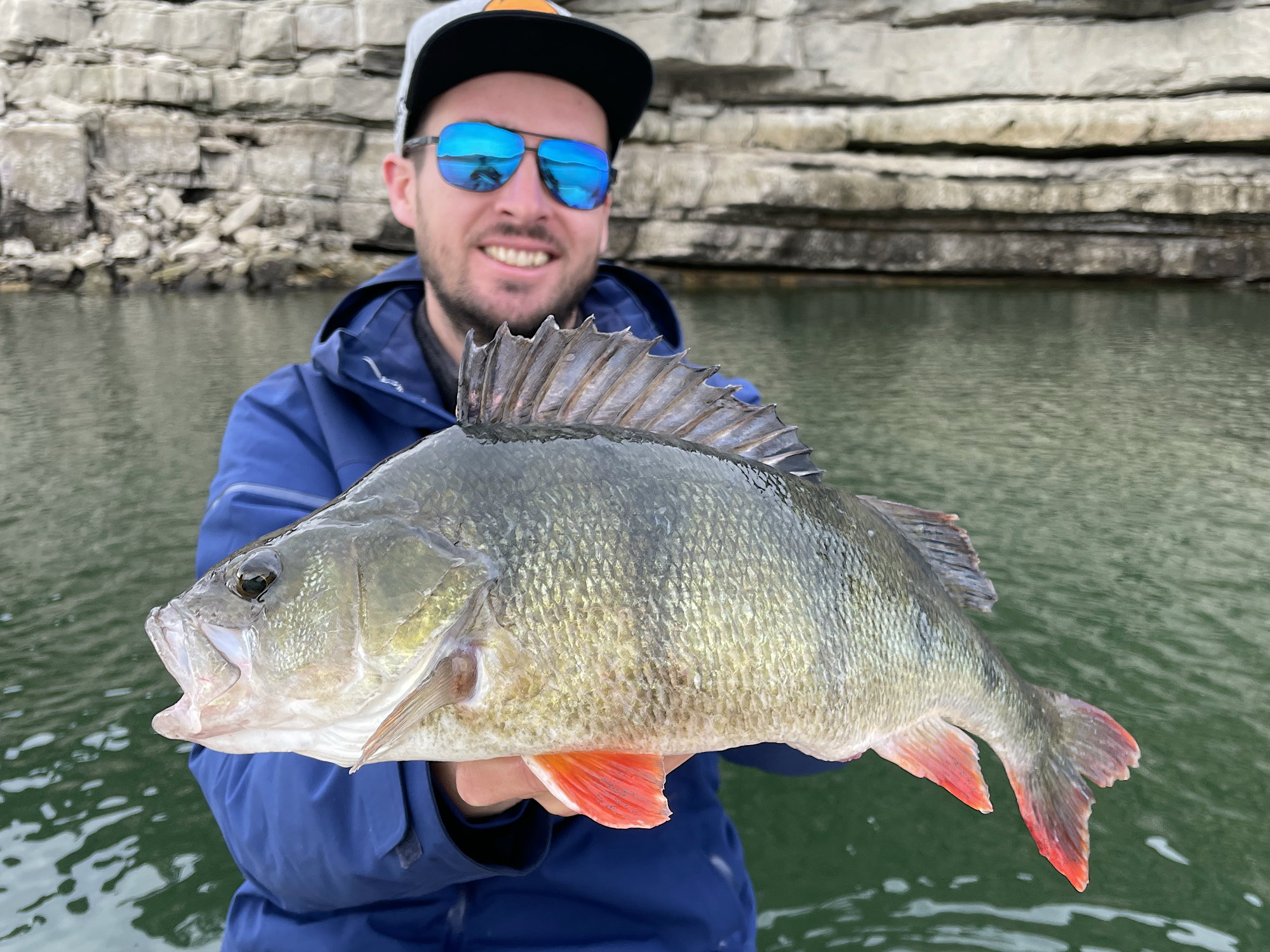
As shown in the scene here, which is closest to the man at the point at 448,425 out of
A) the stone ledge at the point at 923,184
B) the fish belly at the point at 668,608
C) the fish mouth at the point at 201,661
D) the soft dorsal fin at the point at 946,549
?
the fish belly at the point at 668,608

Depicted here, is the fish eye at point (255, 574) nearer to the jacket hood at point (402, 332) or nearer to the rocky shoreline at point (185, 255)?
the jacket hood at point (402, 332)

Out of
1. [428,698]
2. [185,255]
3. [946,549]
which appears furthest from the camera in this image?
[185,255]

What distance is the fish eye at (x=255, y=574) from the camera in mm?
1316

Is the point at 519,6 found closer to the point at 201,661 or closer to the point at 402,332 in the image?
the point at 402,332

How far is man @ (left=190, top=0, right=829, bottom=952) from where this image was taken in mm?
1646

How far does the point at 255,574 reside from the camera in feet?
4.33

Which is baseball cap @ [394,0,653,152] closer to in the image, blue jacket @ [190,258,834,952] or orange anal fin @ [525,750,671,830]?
blue jacket @ [190,258,834,952]

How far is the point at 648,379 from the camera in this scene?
1.64 metres

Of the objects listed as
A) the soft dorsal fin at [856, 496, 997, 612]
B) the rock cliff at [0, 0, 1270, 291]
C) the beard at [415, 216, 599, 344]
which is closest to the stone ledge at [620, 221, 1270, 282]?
the rock cliff at [0, 0, 1270, 291]

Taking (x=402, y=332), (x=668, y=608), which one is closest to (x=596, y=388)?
(x=668, y=608)

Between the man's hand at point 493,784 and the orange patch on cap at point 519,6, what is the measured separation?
2.03 meters

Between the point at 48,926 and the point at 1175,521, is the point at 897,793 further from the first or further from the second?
the point at 1175,521

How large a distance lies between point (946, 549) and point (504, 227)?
5.24ft

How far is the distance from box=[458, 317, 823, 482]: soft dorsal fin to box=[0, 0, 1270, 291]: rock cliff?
21353mm
